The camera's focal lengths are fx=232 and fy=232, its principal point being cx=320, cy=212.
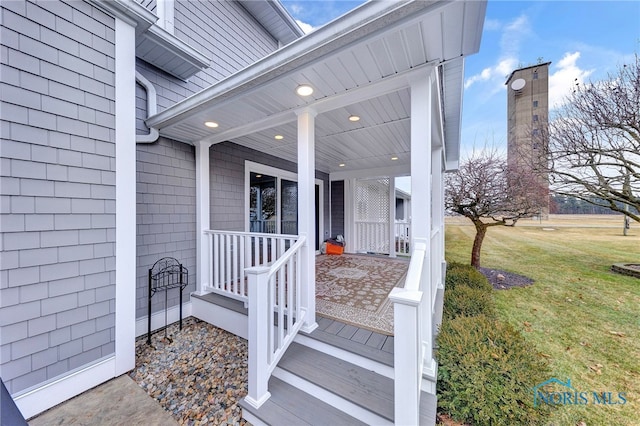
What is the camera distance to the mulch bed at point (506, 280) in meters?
5.61

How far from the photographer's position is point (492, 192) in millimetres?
5711

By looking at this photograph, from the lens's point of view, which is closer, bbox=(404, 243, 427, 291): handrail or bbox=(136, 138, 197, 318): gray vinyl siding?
bbox=(404, 243, 427, 291): handrail

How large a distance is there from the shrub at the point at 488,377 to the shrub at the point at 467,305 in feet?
2.73

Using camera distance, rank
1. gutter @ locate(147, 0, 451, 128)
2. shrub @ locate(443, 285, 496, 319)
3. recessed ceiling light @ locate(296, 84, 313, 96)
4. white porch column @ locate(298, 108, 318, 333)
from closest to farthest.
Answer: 1. gutter @ locate(147, 0, 451, 128)
2. recessed ceiling light @ locate(296, 84, 313, 96)
3. white porch column @ locate(298, 108, 318, 333)
4. shrub @ locate(443, 285, 496, 319)

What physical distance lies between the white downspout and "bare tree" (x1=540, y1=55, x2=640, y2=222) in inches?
375

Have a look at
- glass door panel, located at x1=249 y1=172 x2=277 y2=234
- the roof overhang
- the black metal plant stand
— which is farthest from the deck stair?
the roof overhang

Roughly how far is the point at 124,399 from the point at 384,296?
329 cm

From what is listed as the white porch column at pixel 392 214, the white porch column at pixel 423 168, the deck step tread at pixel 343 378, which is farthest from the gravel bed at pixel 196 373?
the white porch column at pixel 392 214

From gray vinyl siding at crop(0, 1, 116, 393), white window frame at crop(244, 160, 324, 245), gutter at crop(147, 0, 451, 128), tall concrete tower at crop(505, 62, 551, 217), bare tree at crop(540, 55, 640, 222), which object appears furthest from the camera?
tall concrete tower at crop(505, 62, 551, 217)

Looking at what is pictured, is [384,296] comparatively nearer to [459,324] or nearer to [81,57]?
[459,324]

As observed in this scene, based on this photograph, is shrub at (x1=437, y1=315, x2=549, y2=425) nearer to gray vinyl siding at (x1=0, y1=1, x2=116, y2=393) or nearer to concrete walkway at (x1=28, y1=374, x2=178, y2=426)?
concrete walkway at (x1=28, y1=374, x2=178, y2=426)

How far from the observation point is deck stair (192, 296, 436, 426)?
1.81m

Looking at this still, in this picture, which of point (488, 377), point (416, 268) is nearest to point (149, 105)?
point (416, 268)

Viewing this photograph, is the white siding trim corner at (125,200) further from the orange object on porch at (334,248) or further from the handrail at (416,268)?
the orange object on porch at (334,248)
